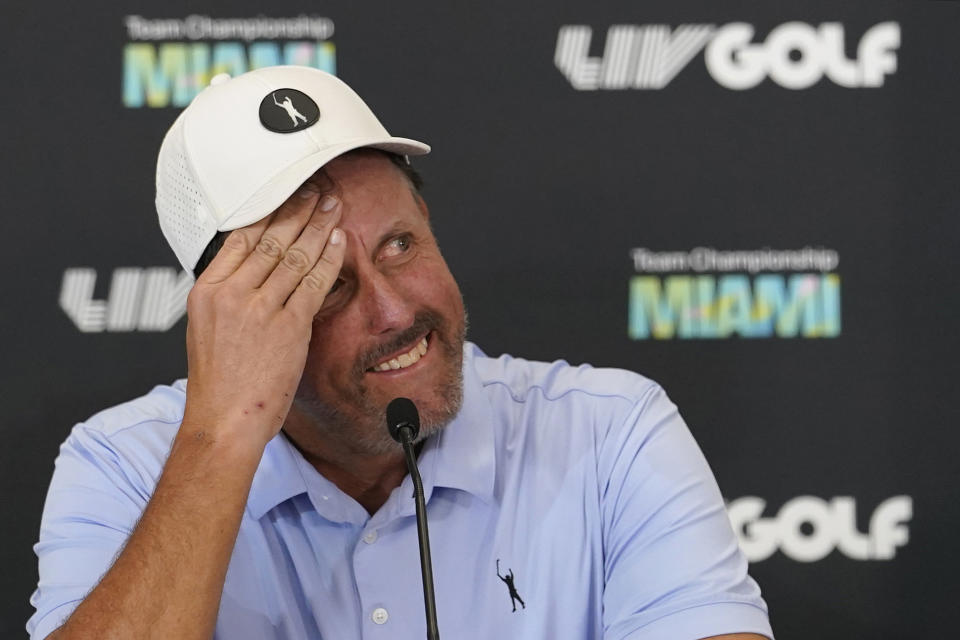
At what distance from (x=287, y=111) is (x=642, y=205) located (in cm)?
87

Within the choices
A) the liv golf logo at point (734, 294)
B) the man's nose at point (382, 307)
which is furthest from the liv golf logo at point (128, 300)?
the liv golf logo at point (734, 294)

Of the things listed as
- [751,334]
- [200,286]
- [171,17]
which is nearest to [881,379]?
[751,334]

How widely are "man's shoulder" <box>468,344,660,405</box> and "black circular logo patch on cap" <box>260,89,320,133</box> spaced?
1.57ft

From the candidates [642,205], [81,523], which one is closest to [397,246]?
[81,523]

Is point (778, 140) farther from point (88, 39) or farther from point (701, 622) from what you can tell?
point (88, 39)

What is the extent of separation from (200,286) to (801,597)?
1388 millimetres

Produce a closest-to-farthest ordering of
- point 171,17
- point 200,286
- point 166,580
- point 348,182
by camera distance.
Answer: point 166,580
point 200,286
point 348,182
point 171,17

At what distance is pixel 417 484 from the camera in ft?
3.77

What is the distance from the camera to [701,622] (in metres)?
1.33

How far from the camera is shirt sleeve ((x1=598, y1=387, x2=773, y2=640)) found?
1.34 m

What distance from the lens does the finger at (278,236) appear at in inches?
54.2

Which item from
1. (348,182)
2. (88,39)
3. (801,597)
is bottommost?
(801,597)

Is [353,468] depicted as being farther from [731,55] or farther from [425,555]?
[731,55]

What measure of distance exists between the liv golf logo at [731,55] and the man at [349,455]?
683 mm
